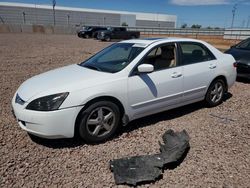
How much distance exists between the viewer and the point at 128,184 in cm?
282

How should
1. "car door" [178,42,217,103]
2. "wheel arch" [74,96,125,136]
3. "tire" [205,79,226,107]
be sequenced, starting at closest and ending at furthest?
"wheel arch" [74,96,125,136] < "car door" [178,42,217,103] < "tire" [205,79,226,107]

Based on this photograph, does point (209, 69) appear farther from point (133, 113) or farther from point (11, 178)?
point (11, 178)

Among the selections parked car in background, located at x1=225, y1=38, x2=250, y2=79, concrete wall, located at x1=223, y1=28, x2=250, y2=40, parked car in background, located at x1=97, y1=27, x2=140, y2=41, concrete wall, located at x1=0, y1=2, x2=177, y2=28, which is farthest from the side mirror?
concrete wall, located at x1=0, y1=2, x2=177, y2=28

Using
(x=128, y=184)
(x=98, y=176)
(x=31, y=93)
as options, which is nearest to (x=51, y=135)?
(x=31, y=93)

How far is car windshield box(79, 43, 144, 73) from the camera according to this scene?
4051mm

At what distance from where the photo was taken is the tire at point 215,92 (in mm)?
5129

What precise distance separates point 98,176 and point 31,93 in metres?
1.53

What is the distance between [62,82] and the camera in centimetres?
364

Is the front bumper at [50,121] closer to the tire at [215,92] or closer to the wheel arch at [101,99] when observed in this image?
the wheel arch at [101,99]

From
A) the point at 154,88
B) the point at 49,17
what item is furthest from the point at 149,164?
the point at 49,17

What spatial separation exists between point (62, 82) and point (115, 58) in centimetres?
131

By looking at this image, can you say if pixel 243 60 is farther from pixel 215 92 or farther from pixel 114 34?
pixel 114 34

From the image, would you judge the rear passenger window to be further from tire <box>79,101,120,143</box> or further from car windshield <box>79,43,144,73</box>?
tire <box>79,101,120,143</box>

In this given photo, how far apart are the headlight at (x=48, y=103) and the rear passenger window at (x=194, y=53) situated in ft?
7.80
